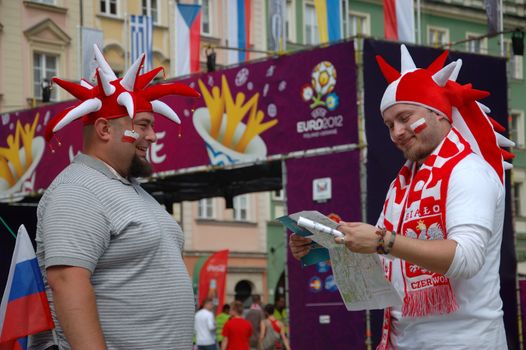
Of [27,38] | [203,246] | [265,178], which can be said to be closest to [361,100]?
[265,178]

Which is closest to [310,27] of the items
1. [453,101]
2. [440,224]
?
[453,101]

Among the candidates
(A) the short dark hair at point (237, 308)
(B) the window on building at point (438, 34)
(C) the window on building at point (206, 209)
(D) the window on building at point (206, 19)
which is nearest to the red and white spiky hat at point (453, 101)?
(A) the short dark hair at point (237, 308)

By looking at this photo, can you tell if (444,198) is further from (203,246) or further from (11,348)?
(203,246)

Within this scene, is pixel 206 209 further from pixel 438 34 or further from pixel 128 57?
pixel 438 34

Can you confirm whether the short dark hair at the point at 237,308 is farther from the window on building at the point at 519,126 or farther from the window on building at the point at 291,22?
the window on building at the point at 519,126

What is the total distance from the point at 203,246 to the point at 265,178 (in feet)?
63.3

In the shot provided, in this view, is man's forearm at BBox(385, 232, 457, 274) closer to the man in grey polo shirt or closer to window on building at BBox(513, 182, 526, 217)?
the man in grey polo shirt

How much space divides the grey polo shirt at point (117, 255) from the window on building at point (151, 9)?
31.7 meters

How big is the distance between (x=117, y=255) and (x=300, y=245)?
797mm

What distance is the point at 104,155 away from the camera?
448cm

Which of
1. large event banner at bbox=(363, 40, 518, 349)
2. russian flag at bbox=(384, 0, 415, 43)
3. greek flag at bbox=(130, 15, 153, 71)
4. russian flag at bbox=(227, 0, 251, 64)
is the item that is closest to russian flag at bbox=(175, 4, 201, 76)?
russian flag at bbox=(227, 0, 251, 64)

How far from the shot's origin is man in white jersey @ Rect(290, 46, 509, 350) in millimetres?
4027

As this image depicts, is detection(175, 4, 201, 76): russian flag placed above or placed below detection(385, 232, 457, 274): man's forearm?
above

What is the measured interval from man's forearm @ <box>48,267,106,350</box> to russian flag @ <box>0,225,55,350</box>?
20.1 inches
